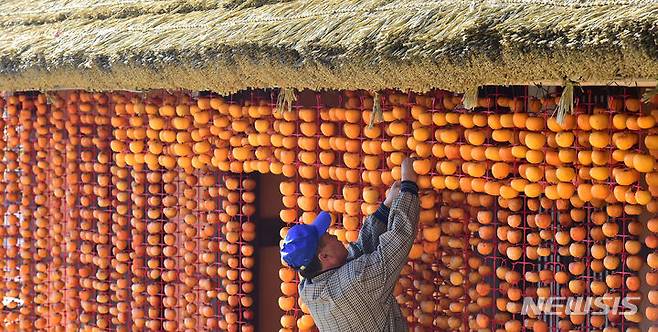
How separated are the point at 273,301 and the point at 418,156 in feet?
Answer: 5.60

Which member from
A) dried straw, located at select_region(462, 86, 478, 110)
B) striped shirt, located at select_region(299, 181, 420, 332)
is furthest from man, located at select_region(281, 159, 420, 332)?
dried straw, located at select_region(462, 86, 478, 110)

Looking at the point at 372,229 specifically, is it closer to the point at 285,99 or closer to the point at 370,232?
the point at 370,232

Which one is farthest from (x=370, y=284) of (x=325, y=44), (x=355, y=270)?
(x=325, y=44)

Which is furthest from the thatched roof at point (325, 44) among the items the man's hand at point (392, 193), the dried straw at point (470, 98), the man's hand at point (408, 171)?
the man's hand at point (392, 193)

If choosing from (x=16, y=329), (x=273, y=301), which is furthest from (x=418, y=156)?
(x=16, y=329)

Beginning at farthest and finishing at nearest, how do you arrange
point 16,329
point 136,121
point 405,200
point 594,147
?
point 16,329 < point 136,121 < point 405,200 < point 594,147

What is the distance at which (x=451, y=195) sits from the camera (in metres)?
5.19

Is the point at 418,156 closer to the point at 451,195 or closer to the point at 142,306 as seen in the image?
the point at 451,195

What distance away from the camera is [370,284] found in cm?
475

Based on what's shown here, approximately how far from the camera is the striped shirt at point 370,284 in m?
4.75

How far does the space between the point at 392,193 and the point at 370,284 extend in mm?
561

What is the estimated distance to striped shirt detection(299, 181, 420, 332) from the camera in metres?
4.75

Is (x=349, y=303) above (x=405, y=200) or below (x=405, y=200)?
below

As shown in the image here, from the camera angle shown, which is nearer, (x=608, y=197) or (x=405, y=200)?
(x=608, y=197)
